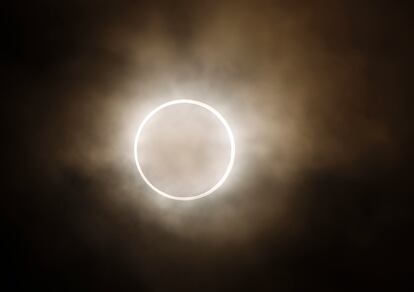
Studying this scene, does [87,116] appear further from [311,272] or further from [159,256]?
[311,272]

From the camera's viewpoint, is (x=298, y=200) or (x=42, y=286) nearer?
(x=298, y=200)

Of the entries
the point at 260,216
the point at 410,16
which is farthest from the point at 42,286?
the point at 410,16

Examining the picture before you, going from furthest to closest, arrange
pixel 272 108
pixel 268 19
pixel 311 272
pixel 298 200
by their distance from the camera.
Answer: pixel 311 272
pixel 298 200
pixel 272 108
pixel 268 19

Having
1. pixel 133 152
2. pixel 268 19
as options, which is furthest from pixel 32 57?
pixel 268 19

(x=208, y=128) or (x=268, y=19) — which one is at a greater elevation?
(x=268, y=19)

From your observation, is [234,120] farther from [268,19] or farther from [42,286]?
[42,286]

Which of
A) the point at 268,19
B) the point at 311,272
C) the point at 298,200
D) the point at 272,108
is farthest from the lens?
the point at 311,272

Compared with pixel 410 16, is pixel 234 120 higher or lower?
lower

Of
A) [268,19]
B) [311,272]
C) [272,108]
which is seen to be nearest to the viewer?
[268,19]

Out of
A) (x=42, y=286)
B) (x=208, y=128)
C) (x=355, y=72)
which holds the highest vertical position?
(x=355, y=72)
